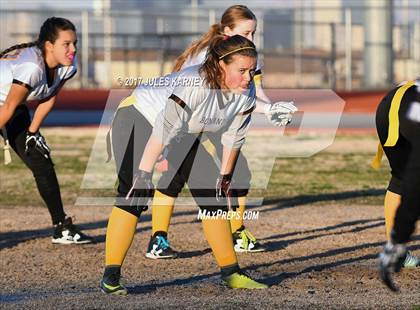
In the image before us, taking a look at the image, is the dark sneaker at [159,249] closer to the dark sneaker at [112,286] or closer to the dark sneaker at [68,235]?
the dark sneaker at [68,235]

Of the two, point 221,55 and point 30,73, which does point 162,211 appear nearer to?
point 30,73

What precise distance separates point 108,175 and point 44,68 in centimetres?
641

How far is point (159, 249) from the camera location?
26.6 ft

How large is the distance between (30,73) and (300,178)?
22.6ft

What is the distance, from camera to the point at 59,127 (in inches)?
992

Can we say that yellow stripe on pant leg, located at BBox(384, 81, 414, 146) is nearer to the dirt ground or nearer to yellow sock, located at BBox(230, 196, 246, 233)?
the dirt ground

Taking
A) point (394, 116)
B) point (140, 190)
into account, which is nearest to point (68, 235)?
point (140, 190)

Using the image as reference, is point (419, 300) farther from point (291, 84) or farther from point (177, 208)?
point (291, 84)

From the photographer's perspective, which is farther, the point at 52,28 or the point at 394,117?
the point at 52,28

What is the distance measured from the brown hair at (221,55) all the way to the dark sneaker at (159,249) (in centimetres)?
214

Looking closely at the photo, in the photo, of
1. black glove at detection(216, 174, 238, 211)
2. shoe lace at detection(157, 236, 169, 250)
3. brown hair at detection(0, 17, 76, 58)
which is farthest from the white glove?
brown hair at detection(0, 17, 76, 58)

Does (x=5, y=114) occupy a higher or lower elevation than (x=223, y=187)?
higher

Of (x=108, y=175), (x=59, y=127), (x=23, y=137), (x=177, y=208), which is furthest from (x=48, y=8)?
(x=23, y=137)

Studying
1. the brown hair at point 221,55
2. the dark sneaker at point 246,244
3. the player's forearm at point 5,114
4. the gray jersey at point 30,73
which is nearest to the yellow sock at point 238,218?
the dark sneaker at point 246,244
